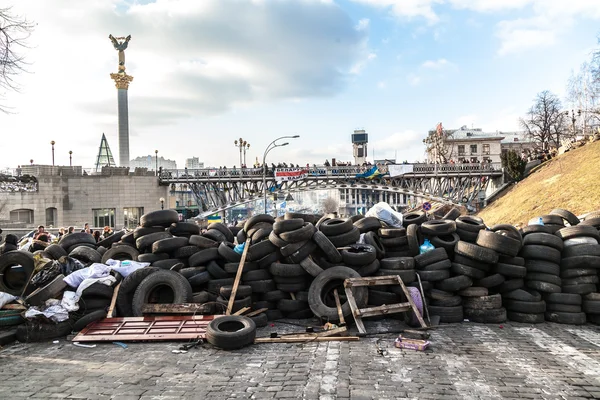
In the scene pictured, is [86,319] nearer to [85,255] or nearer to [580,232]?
[85,255]

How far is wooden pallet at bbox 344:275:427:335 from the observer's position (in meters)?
7.72

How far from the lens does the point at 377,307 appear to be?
7.88 m

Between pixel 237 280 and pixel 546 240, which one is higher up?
pixel 546 240

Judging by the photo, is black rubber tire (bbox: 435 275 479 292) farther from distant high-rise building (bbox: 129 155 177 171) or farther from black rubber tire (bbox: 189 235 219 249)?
distant high-rise building (bbox: 129 155 177 171)

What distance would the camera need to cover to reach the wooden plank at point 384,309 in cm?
781

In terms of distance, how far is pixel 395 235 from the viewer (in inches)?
388

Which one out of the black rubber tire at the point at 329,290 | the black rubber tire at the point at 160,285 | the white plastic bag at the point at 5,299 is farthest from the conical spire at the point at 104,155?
the black rubber tire at the point at 329,290

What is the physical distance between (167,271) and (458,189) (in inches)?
1716

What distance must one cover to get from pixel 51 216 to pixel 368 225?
40.6 m

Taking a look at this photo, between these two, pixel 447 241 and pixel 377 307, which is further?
pixel 447 241

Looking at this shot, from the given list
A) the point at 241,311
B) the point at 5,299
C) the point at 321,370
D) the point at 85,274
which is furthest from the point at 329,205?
the point at 321,370

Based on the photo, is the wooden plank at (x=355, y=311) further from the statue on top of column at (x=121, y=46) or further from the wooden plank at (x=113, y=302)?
the statue on top of column at (x=121, y=46)

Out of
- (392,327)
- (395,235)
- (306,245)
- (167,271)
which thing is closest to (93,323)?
(167,271)

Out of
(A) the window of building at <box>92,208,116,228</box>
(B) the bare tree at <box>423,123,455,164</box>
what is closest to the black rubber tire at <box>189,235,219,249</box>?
(A) the window of building at <box>92,208,116,228</box>
